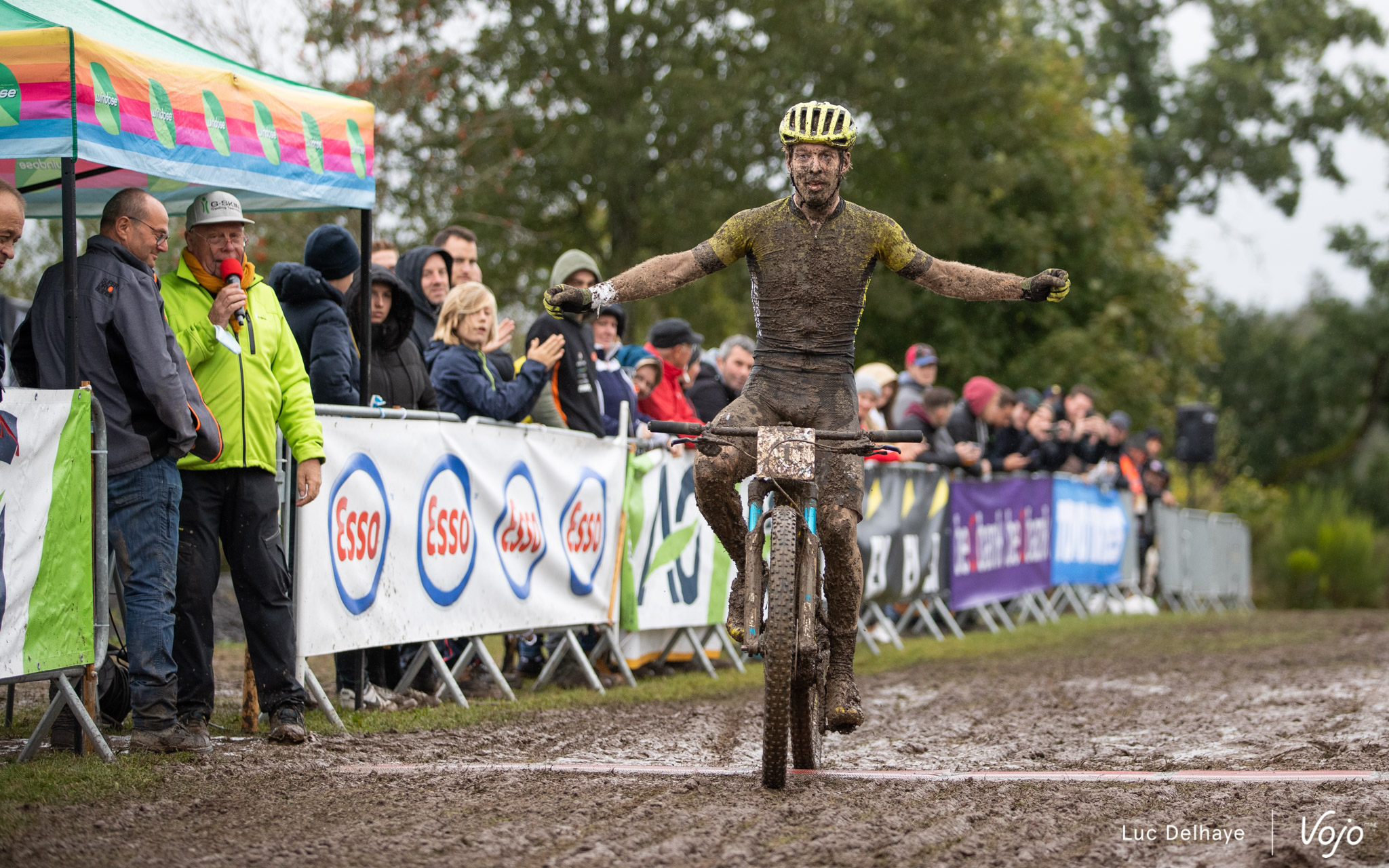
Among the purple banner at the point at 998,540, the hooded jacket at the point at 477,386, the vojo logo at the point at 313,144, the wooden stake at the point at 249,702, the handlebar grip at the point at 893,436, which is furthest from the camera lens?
the purple banner at the point at 998,540

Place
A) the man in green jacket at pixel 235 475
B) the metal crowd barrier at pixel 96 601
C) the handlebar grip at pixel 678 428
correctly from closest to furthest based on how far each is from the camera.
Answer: the handlebar grip at pixel 678 428, the metal crowd barrier at pixel 96 601, the man in green jacket at pixel 235 475

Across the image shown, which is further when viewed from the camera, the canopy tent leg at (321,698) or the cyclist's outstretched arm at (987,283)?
the canopy tent leg at (321,698)

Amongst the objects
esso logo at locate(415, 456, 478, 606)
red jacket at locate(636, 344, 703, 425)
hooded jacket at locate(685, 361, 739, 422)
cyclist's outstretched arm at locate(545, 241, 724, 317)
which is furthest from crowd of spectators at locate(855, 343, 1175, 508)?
cyclist's outstretched arm at locate(545, 241, 724, 317)

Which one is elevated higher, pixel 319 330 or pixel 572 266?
pixel 572 266

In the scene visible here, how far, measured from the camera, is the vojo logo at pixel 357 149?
8.31 m

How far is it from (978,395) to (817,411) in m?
9.95

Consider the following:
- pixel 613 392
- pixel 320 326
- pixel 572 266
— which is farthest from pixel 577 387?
pixel 320 326

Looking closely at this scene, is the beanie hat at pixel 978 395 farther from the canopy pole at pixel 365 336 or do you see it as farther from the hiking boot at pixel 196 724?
the hiking boot at pixel 196 724

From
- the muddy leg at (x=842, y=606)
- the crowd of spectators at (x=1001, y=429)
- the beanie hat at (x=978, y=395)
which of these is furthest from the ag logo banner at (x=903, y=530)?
the muddy leg at (x=842, y=606)

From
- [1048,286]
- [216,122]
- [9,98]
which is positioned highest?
[216,122]

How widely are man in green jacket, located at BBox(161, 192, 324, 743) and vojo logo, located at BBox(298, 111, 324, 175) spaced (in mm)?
1203

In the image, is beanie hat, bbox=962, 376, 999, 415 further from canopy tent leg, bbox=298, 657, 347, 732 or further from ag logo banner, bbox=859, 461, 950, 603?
canopy tent leg, bbox=298, 657, 347, 732

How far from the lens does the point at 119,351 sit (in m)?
6.25

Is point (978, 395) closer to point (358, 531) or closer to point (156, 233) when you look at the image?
point (358, 531)
